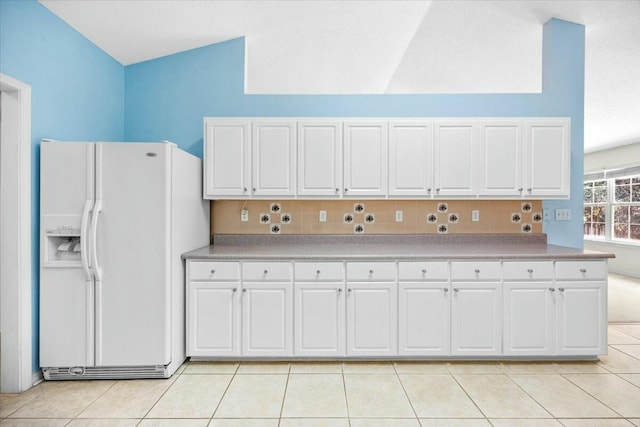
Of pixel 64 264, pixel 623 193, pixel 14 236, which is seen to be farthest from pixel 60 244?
pixel 623 193

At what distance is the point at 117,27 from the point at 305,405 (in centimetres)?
324

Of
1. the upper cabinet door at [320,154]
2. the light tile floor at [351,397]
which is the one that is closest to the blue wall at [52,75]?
the light tile floor at [351,397]

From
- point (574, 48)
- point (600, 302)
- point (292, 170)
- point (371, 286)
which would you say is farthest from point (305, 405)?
point (574, 48)

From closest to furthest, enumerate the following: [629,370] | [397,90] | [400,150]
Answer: [629,370] → [400,150] → [397,90]

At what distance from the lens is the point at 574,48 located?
3.32 metres

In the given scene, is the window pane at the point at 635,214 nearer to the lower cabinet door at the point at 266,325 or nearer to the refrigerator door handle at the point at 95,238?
the lower cabinet door at the point at 266,325

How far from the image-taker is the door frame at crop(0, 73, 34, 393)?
7.60 feet

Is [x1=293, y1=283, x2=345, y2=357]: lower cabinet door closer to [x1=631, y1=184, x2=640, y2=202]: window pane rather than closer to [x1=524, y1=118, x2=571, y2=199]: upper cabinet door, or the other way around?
[x1=524, y1=118, x2=571, y2=199]: upper cabinet door

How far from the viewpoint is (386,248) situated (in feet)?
10.4

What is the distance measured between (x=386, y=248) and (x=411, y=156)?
85 cm

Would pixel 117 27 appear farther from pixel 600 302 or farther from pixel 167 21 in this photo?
pixel 600 302

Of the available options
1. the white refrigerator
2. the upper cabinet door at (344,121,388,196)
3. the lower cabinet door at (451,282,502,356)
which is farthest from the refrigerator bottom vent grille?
the lower cabinet door at (451,282,502,356)

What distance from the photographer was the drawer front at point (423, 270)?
9.03 ft

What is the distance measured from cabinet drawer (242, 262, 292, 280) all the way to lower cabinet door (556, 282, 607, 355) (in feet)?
7.05
